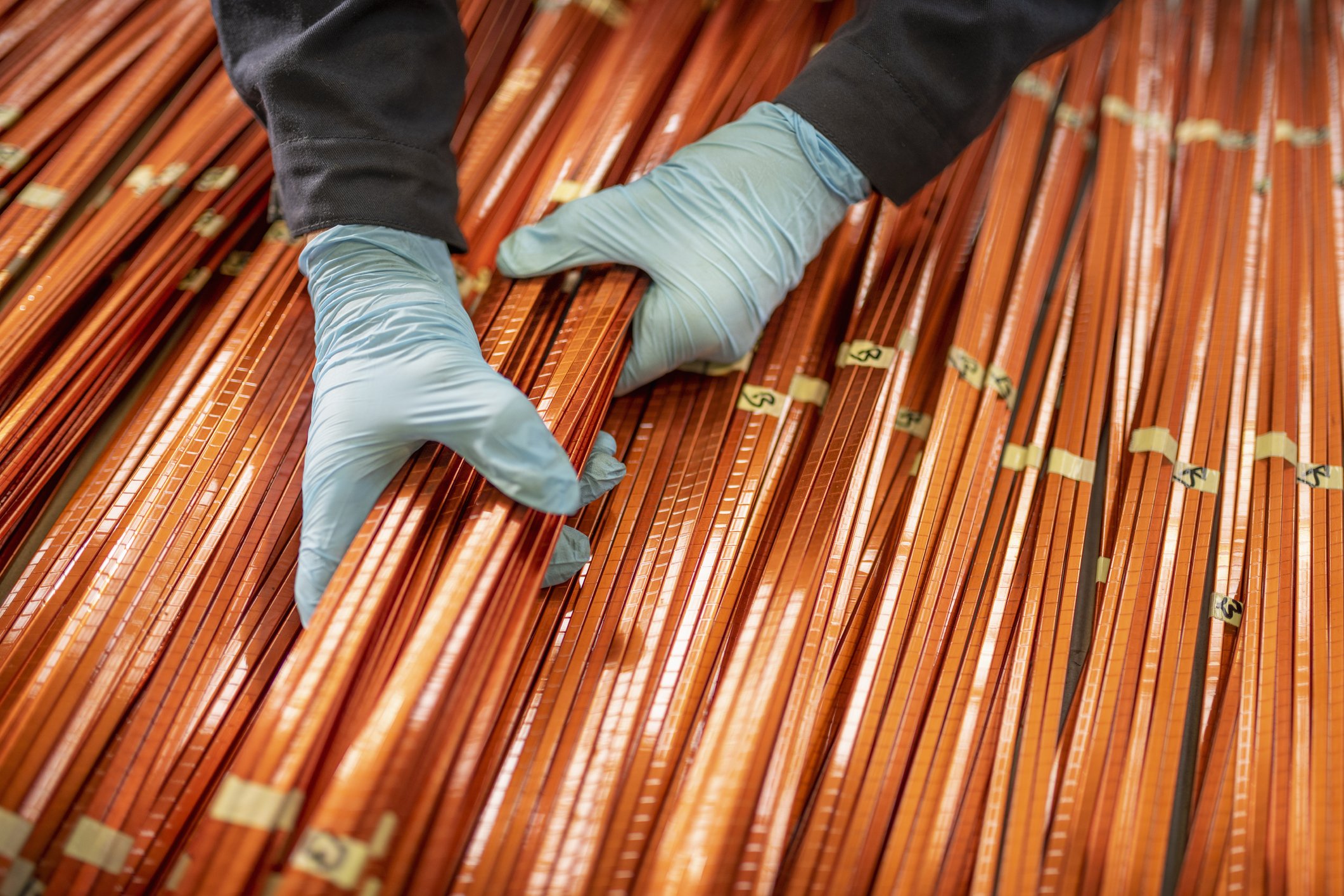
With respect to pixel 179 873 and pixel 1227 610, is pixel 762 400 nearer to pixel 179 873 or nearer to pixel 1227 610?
pixel 1227 610

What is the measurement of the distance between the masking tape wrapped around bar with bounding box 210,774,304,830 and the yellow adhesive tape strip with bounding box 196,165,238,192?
131cm

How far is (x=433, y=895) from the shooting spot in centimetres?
115

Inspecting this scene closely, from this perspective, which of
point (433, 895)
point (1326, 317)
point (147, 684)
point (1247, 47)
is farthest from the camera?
point (1247, 47)

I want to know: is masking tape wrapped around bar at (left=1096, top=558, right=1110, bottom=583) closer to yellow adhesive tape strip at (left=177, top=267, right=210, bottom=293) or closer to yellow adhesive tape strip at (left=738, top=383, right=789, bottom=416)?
yellow adhesive tape strip at (left=738, top=383, right=789, bottom=416)

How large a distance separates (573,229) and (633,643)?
81 cm

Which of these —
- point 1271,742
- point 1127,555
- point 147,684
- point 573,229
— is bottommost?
point 147,684

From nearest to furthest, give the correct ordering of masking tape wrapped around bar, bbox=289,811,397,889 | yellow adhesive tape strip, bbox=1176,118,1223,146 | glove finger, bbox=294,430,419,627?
masking tape wrapped around bar, bbox=289,811,397,889, glove finger, bbox=294,430,419,627, yellow adhesive tape strip, bbox=1176,118,1223,146

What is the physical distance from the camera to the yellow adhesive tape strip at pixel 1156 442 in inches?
63.7

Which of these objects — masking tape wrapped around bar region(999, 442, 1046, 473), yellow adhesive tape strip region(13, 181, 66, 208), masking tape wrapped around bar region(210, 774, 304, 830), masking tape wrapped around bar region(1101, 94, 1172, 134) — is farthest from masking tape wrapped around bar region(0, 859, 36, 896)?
masking tape wrapped around bar region(1101, 94, 1172, 134)

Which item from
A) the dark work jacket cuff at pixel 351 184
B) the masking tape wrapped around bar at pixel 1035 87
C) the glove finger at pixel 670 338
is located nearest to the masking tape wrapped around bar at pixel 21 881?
the dark work jacket cuff at pixel 351 184

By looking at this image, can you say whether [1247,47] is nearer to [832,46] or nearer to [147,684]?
[832,46]

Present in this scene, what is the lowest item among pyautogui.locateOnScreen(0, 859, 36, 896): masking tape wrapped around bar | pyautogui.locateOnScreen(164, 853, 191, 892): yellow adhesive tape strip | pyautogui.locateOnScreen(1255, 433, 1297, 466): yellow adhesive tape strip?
pyautogui.locateOnScreen(0, 859, 36, 896): masking tape wrapped around bar

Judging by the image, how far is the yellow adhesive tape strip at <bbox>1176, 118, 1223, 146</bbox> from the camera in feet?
7.03

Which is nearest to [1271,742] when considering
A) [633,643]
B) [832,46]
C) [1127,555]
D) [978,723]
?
[1127,555]
